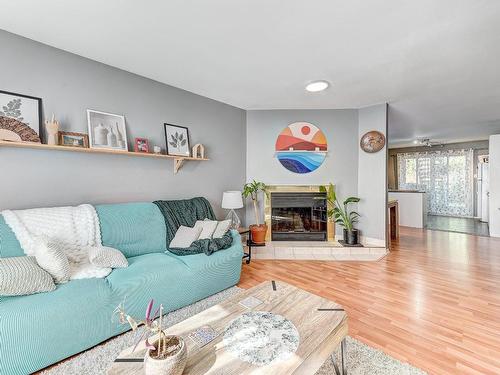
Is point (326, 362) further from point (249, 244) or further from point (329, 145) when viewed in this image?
point (329, 145)

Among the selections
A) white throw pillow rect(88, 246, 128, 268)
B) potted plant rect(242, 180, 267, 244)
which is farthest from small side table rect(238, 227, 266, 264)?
white throw pillow rect(88, 246, 128, 268)

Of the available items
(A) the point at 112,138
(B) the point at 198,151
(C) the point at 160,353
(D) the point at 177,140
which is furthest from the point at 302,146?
(C) the point at 160,353

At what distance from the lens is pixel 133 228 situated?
228cm

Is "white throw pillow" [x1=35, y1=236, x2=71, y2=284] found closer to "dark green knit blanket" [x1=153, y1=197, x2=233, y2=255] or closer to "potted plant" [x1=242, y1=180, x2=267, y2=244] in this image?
"dark green knit blanket" [x1=153, y1=197, x2=233, y2=255]

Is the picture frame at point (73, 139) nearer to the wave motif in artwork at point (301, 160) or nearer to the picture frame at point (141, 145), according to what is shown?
the picture frame at point (141, 145)

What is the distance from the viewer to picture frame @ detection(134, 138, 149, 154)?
2.57m

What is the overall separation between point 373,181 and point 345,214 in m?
0.68

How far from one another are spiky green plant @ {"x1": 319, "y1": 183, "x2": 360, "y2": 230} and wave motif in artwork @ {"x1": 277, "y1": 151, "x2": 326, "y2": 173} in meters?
0.41

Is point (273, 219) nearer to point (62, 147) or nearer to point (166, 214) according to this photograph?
point (166, 214)

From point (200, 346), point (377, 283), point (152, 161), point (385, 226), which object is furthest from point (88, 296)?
point (385, 226)

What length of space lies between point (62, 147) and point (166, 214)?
3.62ft

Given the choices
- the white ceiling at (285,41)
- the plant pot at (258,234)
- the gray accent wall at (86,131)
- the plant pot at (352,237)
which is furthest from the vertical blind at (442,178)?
the gray accent wall at (86,131)

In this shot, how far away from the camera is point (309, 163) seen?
3.89m

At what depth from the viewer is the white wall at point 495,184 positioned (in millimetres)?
4590
